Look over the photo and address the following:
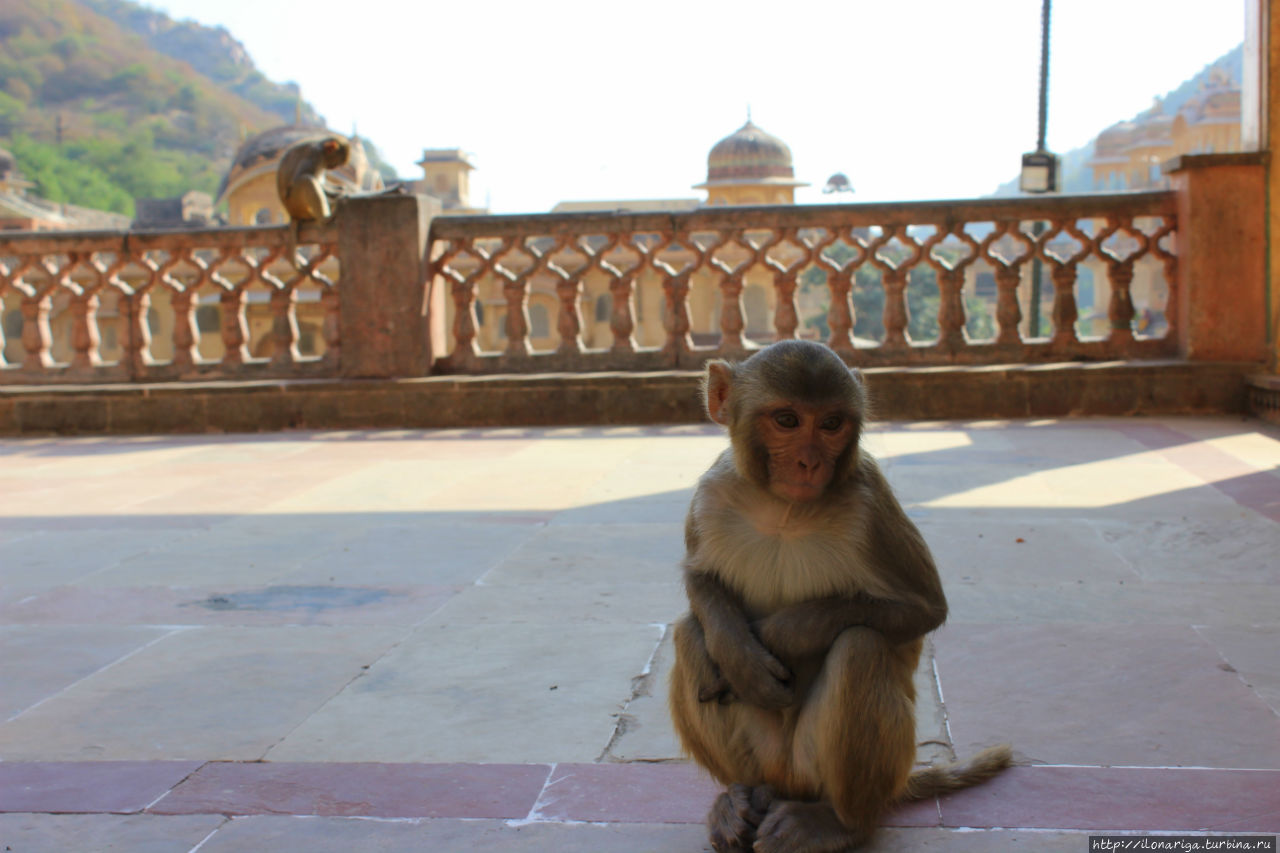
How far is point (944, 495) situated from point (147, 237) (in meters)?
6.53

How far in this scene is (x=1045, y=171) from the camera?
13414 millimetres

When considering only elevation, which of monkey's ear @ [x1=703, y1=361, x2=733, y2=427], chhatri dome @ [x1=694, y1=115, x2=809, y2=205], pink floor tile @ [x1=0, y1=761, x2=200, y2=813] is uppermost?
chhatri dome @ [x1=694, y1=115, x2=809, y2=205]

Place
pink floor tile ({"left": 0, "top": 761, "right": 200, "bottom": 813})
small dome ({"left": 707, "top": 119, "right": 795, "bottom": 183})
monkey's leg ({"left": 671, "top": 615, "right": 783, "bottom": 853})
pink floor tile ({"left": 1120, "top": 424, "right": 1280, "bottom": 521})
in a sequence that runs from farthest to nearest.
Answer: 1. small dome ({"left": 707, "top": 119, "right": 795, "bottom": 183})
2. pink floor tile ({"left": 1120, "top": 424, "right": 1280, "bottom": 521})
3. pink floor tile ({"left": 0, "top": 761, "right": 200, "bottom": 813})
4. monkey's leg ({"left": 671, "top": 615, "right": 783, "bottom": 853})

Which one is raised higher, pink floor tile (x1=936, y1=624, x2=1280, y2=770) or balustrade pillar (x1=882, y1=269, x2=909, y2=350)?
balustrade pillar (x1=882, y1=269, x2=909, y2=350)

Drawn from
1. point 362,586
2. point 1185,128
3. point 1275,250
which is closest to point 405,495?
point 362,586

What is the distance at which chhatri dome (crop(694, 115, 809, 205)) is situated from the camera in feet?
147

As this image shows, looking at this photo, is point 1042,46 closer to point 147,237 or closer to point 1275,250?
point 1275,250

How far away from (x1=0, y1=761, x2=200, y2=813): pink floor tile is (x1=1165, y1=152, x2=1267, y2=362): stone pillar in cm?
733

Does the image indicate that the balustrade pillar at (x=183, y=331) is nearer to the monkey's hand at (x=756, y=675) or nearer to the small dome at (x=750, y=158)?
the monkey's hand at (x=756, y=675)

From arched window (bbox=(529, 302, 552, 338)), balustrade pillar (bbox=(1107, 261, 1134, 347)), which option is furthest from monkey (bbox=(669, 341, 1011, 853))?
arched window (bbox=(529, 302, 552, 338))

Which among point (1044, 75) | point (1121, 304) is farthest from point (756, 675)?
point (1044, 75)

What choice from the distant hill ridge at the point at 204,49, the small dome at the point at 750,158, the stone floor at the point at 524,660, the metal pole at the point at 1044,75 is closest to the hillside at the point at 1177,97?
the small dome at the point at 750,158

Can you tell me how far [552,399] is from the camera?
8.81 meters

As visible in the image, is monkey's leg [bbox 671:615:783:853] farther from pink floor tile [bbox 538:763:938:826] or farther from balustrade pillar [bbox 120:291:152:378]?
balustrade pillar [bbox 120:291:152:378]
